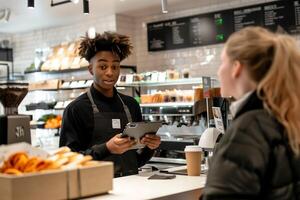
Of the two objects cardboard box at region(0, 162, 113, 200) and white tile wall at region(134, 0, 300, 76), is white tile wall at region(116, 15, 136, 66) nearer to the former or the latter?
white tile wall at region(134, 0, 300, 76)

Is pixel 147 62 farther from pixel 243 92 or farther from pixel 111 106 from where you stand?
pixel 243 92

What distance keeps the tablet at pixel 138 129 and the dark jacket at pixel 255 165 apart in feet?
3.64

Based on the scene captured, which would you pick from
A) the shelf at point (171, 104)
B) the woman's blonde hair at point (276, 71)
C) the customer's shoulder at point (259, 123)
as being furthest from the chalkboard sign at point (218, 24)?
the customer's shoulder at point (259, 123)

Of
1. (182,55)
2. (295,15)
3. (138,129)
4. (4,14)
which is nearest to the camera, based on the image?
(138,129)

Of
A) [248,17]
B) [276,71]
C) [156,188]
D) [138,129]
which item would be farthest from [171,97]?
[276,71]

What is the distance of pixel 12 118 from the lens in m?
1.99

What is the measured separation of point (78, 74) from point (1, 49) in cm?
198

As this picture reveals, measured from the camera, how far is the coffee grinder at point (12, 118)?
198cm

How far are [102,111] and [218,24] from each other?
3.37m

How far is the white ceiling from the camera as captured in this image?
5785 millimetres

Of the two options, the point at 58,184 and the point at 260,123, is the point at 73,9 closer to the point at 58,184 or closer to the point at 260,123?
the point at 58,184

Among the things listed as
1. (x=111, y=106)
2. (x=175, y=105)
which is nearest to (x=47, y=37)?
(x=175, y=105)

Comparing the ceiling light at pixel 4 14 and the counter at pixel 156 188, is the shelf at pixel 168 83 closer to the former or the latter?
the ceiling light at pixel 4 14

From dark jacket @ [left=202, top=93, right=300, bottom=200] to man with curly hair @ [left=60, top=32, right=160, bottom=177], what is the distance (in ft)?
4.60
